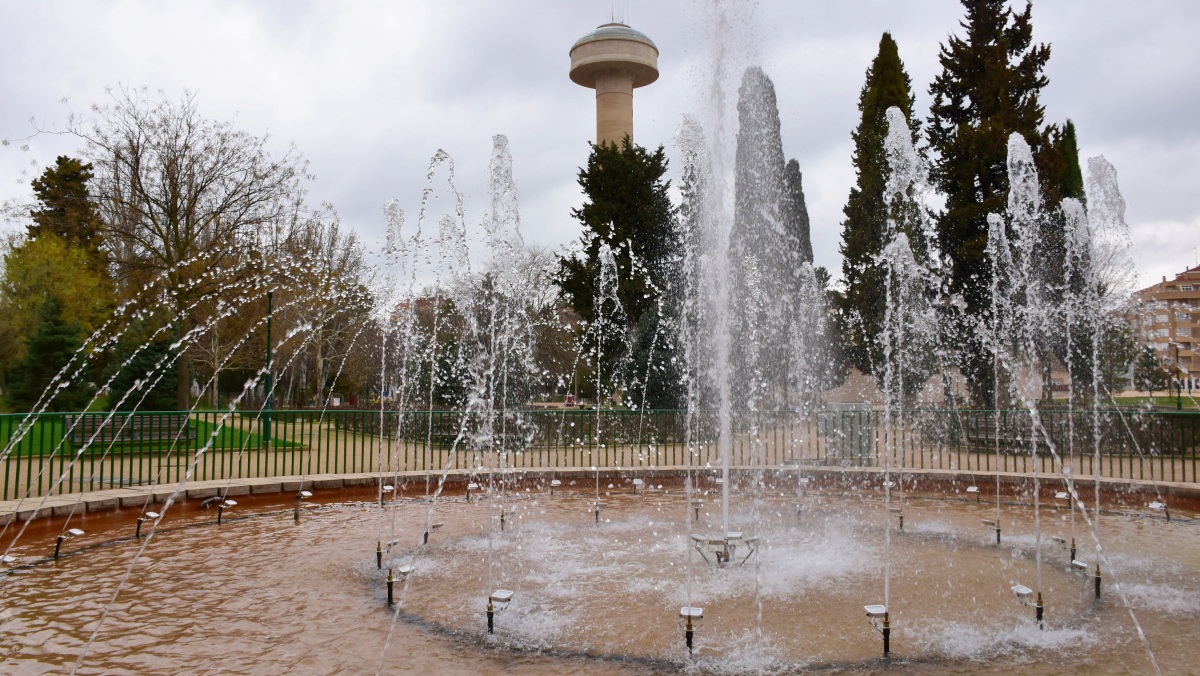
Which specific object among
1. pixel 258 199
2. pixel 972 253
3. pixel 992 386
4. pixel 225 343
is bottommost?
pixel 992 386

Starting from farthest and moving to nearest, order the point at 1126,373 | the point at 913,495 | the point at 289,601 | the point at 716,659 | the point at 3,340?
1. the point at 3,340
2. the point at 1126,373
3. the point at 913,495
4. the point at 289,601
5. the point at 716,659

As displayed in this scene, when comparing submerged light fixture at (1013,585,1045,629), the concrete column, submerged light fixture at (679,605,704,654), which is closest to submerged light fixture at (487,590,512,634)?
submerged light fixture at (679,605,704,654)

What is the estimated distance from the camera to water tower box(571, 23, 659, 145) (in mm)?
44625

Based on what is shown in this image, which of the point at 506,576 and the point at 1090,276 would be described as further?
the point at 1090,276

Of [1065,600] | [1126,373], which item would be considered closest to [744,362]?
[1126,373]

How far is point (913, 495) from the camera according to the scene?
13.2m

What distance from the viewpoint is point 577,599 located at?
20.9ft

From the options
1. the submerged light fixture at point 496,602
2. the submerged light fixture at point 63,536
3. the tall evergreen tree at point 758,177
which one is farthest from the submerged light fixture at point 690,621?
the tall evergreen tree at point 758,177

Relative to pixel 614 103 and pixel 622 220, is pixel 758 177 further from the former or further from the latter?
pixel 614 103

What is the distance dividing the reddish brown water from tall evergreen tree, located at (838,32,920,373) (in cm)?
1746

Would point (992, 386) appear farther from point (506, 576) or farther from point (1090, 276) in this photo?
point (506, 576)

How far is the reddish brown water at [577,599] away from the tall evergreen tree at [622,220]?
2034 centimetres

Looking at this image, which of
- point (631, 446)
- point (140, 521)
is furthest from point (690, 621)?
point (631, 446)

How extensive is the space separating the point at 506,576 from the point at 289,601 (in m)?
1.86
